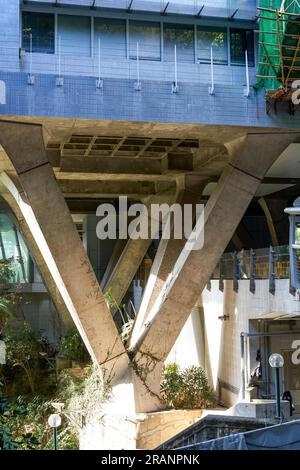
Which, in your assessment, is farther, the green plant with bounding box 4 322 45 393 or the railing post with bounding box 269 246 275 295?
the green plant with bounding box 4 322 45 393

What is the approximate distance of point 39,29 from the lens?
1673cm

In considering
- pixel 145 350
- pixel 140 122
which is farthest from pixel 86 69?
pixel 145 350

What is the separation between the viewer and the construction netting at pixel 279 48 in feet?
47.8

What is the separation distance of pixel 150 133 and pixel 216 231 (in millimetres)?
2947

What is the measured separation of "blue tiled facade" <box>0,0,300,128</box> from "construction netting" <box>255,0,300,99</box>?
1.54ft

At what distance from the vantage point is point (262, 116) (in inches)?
620

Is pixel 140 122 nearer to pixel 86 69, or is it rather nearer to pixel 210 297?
pixel 86 69

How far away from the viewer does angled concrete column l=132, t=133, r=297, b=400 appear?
16.3 metres

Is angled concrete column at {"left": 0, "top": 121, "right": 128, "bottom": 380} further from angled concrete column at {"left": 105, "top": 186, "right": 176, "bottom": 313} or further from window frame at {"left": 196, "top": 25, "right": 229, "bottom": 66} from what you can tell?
angled concrete column at {"left": 105, "top": 186, "right": 176, "bottom": 313}

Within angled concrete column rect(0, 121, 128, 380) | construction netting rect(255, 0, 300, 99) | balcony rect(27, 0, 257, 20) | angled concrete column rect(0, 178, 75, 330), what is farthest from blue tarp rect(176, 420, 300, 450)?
angled concrete column rect(0, 178, 75, 330)

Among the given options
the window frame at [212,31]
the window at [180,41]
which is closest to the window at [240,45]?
the window frame at [212,31]
